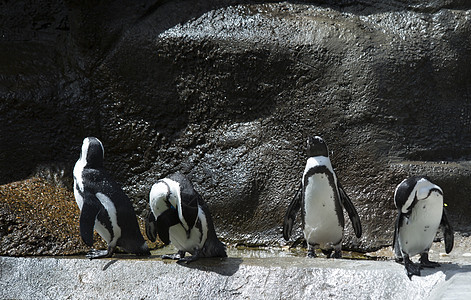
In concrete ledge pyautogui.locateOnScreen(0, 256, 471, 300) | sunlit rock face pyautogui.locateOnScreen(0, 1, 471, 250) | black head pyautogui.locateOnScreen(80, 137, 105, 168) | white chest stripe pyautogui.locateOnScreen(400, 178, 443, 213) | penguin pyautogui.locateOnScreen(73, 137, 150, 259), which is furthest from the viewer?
sunlit rock face pyautogui.locateOnScreen(0, 1, 471, 250)

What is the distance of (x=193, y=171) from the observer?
6207 millimetres

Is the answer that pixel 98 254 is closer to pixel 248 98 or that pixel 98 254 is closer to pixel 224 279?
pixel 224 279

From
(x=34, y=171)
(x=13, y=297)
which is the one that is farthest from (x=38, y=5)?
(x=13, y=297)

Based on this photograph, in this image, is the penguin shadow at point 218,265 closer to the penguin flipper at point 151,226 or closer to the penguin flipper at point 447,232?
the penguin flipper at point 151,226

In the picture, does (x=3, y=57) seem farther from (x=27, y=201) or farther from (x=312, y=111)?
(x=312, y=111)

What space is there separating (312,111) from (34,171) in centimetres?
272

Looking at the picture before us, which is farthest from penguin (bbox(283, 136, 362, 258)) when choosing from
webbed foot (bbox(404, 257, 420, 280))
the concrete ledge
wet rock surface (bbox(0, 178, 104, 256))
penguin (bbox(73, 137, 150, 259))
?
wet rock surface (bbox(0, 178, 104, 256))

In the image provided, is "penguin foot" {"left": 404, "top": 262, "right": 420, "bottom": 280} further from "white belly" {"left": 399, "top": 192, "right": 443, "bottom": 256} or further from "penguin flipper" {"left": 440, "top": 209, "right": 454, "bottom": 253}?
"penguin flipper" {"left": 440, "top": 209, "right": 454, "bottom": 253}

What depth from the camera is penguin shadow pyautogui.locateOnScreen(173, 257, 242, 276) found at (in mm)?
3785

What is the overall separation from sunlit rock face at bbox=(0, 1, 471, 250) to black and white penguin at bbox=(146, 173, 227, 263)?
5.05ft

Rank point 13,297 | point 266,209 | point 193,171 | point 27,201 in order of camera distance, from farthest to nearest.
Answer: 1. point 193,171
2. point 266,209
3. point 27,201
4. point 13,297

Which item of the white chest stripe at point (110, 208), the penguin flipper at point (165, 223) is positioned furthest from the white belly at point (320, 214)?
the white chest stripe at point (110, 208)

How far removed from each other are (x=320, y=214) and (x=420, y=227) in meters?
0.85

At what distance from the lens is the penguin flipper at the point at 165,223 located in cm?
399
